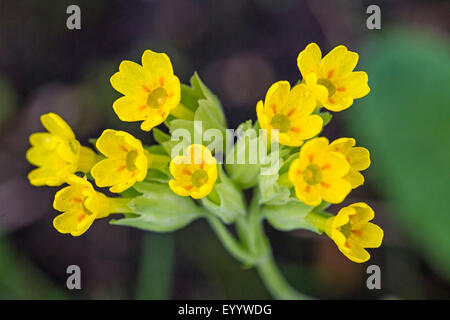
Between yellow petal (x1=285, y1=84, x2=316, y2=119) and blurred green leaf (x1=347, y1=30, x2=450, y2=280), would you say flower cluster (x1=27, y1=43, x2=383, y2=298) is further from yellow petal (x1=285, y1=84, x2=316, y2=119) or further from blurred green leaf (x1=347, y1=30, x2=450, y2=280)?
blurred green leaf (x1=347, y1=30, x2=450, y2=280)

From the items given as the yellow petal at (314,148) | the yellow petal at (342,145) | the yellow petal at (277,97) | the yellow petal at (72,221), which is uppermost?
the yellow petal at (277,97)

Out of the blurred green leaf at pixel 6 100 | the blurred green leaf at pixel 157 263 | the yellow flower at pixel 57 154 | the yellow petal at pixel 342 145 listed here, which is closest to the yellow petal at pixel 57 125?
the yellow flower at pixel 57 154

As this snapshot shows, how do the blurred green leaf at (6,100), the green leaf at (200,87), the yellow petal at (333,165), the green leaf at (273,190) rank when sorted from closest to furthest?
the yellow petal at (333,165), the green leaf at (273,190), the green leaf at (200,87), the blurred green leaf at (6,100)

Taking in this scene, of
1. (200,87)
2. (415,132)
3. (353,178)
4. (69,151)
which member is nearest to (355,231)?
(353,178)

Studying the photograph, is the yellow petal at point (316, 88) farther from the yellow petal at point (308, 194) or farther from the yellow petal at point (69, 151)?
the yellow petal at point (69, 151)
